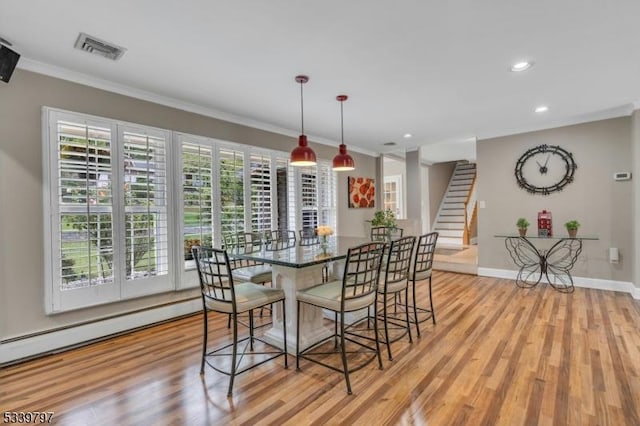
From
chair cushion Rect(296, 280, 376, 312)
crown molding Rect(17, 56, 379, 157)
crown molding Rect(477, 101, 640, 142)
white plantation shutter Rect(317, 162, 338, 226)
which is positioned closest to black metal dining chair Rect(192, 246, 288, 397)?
chair cushion Rect(296, 280, 376, 312)

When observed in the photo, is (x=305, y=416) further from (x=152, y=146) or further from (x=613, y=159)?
(x=613, y=159)

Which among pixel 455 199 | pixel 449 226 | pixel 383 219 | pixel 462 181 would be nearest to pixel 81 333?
pixel 383 219

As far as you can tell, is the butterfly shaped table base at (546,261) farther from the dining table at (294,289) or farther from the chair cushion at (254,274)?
the chair cushion at (254,274)

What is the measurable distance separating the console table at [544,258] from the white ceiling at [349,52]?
1.97 meters

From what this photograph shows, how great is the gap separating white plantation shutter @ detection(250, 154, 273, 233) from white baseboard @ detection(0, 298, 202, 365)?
1361 mm

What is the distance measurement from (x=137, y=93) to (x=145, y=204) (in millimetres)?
1183

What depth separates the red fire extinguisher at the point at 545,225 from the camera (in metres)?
4.87

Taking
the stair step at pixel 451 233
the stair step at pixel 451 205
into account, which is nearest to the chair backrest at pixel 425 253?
the stair step at pixel 451 233

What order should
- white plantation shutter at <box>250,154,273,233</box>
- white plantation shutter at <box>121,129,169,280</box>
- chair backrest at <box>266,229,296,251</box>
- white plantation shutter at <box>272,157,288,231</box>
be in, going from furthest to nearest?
white plantation shutter at <box>272,157,288,231</box>, white plantation shutter at <box>250,154,273,233</box>, chair backrest at <box>266,229,296,251</box>, white plantation shutter at <box>121,129,169,280</box>

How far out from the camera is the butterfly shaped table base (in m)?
4.79

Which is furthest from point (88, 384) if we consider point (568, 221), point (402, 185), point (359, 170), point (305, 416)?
point (402, 185)

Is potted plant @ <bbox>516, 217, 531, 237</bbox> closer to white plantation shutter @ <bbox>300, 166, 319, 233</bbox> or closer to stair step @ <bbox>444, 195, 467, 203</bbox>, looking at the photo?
white plantation shutter @ <bbox>300, 166, 319, 233</bbox>

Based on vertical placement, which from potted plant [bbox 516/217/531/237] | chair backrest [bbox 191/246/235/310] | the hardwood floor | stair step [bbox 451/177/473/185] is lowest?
the hardwood floor

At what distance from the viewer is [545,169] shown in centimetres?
502
